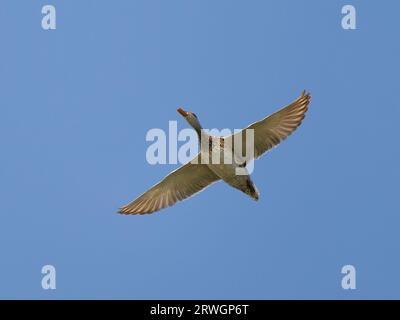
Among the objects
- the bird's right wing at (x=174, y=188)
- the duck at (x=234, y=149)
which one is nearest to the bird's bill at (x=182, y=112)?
the duck at (x=234, y=149)

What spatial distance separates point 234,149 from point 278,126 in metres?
1.06

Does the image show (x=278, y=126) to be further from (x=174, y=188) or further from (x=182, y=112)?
(x=174, y=188)

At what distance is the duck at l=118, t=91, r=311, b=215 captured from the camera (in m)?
23.8

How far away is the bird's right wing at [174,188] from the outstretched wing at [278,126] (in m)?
1.28

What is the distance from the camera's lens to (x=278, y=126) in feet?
79.3

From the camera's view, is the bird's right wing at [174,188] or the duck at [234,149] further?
the bird's right wing at [174,188]

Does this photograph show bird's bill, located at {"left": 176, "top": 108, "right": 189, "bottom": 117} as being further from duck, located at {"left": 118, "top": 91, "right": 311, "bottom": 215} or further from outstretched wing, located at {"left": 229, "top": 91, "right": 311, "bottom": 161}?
outstretched wing, located at {"left": 229, "top": 91, "right": 311, "bottom": 161}

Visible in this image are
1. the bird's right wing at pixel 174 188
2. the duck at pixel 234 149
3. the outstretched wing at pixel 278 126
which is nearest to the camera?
the duck at pixel 234 149

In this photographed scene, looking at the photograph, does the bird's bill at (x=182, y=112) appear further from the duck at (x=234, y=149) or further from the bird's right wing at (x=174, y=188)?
the bird's right wing at (x=174, y=188)

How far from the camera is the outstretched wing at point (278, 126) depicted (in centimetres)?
2399

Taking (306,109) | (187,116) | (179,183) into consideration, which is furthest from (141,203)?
(306,109)

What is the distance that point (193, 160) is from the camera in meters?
24.5
